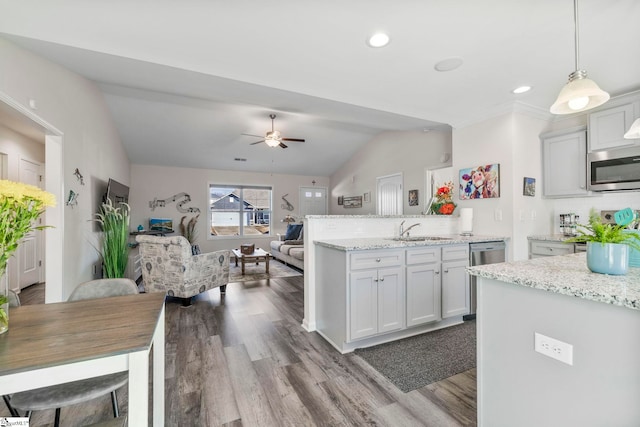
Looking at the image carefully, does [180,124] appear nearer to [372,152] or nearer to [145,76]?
[145,76]

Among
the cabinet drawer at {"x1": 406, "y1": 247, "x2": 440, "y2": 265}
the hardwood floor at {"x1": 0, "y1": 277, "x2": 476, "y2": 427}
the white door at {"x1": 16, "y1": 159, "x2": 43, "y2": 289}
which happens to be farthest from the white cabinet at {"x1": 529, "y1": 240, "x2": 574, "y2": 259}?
the white door at {"x1": 16, "y1": 159, "x2": 43, "y2": 289}

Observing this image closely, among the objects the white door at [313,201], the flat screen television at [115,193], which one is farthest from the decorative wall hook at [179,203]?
the white door at [313,201]

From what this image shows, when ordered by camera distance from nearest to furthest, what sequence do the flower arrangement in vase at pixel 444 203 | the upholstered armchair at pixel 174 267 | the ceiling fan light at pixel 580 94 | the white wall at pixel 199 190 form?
the ceiling fan light at pixel 580 94, the upholstered armchair at pixel 174 267, the flower arrangement in vase at pixel 444 203, the white wall at pixel 199 190

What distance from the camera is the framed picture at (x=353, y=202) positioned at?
7.36 m

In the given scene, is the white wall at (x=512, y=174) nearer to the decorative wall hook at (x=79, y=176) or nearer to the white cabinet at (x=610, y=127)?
the white cabinet at (x=610, y=127)

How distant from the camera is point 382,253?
256cm

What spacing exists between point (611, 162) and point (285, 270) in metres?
5.17

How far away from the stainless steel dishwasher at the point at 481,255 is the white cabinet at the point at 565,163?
40.0 inches

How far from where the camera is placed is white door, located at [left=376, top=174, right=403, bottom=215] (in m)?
6.04

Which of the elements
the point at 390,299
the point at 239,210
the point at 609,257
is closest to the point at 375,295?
the point at 390,299

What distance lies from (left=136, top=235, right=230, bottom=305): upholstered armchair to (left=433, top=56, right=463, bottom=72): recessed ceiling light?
3.52 meters

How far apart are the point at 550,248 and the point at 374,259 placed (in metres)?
2.36

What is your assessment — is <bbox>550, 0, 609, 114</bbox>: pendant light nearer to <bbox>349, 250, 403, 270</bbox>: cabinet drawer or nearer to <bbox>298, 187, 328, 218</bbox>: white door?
<bbox>349, 250, 403, 270</bbox>: cabinet drawer

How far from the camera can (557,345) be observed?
110 cm
